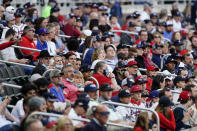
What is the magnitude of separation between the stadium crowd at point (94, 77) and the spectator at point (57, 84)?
0.05 ft

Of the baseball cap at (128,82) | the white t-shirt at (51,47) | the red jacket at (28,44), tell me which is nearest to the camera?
the baseball cap at (128,82)

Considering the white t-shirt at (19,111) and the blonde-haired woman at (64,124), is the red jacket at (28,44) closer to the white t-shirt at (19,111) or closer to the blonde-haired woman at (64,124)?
the white t-shirt at (19,111)

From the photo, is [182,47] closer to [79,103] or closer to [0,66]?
[0,66]

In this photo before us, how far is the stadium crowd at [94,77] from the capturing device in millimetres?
9906

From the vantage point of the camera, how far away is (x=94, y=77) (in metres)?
13.0

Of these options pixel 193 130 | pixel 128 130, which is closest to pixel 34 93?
pixel 128 130

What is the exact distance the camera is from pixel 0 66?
42.5 feet

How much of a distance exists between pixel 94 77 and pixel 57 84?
68.2 inches

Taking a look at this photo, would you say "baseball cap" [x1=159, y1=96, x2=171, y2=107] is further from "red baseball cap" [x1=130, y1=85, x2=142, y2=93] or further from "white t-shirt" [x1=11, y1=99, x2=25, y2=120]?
"white t-shirt" [x1=11, y1=99, x2=25, y2=120]

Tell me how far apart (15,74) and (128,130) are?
126 inches

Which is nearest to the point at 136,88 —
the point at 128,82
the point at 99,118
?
the point at 128,82

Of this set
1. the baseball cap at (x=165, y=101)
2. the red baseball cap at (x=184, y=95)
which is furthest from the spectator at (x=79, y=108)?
the red baseball cap at (x=184, y=95)

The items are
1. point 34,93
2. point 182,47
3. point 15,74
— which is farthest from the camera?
point 182,47

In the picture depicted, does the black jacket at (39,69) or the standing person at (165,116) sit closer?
the standing person at (165,116)
